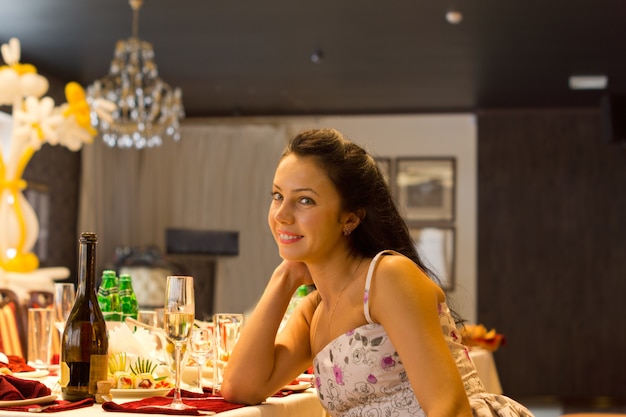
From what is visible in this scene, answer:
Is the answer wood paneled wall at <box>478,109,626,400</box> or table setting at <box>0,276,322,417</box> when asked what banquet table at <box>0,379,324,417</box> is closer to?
table setting at <box>0,276,322,417</box>

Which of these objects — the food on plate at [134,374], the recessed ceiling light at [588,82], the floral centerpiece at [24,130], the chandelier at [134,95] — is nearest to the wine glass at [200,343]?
the food on plate at [134,374]

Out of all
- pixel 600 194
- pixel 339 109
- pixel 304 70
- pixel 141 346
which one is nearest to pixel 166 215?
pixel 339 109

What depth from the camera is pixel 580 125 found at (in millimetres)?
9328

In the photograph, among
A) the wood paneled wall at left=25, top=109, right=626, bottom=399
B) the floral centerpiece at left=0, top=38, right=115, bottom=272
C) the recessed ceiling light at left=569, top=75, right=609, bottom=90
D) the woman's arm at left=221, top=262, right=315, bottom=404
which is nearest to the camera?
the woman's arm at left=221, top=262, right=315, bottom=404

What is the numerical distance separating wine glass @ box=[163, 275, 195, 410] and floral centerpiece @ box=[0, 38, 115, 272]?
384 cm

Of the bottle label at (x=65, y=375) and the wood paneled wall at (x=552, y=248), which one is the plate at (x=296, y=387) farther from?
the wood paneled wall at (x=552, y=248)

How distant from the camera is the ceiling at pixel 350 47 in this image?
6.25 metres

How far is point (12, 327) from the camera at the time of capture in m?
3.68

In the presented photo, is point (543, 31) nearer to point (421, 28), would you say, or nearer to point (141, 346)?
point (421, 28)

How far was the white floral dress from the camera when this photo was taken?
1910 mm

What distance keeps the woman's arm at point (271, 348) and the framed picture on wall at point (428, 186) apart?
24.8 ft

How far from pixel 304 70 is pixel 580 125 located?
123 inches

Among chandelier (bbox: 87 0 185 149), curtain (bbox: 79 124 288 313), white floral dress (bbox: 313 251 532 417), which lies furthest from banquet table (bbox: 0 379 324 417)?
curtain (bbox: 79 124 288 313)

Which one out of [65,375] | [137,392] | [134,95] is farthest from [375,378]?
[134,95]
